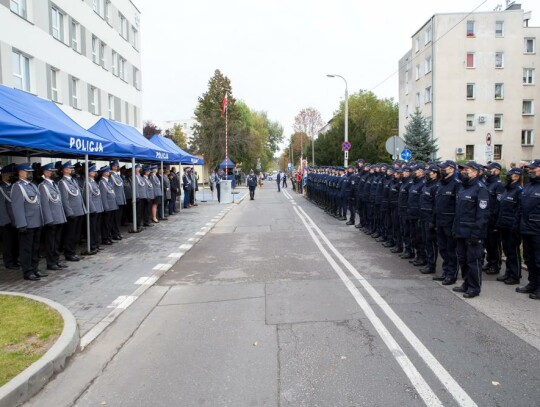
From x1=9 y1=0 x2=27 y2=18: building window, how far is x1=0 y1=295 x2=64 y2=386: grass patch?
54.6ft

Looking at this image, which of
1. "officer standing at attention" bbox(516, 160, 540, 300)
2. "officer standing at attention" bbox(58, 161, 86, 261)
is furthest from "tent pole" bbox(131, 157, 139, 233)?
"officer standing at attention" bbox(516, 160, 540, 300)

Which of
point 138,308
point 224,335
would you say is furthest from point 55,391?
point 138,308

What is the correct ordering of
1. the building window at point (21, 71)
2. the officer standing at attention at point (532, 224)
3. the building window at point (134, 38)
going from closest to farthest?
the officer standing at attention at point (532, 224) → the building window at point (21, 71) → the building window at point (134, 38)

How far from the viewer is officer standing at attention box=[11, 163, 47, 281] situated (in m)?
7.95

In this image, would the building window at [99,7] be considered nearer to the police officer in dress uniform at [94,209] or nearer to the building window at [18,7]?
the building window at [18,7]

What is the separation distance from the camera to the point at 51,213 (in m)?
8.66

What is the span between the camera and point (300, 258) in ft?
33.5

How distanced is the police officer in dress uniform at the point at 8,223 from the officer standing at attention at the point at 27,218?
588 millimetres

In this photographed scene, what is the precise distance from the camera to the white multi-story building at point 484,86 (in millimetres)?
42438

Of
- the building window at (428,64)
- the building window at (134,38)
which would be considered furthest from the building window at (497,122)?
the building window at (134,38)

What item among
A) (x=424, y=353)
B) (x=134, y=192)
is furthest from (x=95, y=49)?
(x=424, y=353)

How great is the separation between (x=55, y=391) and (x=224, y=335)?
1.86m

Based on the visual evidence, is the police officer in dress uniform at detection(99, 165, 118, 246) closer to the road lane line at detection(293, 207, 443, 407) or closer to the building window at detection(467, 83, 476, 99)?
the road lane line at detection(293, 207, 443, 407)

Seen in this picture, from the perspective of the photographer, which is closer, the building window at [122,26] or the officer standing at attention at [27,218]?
the officer standing at attention at [27,218]
